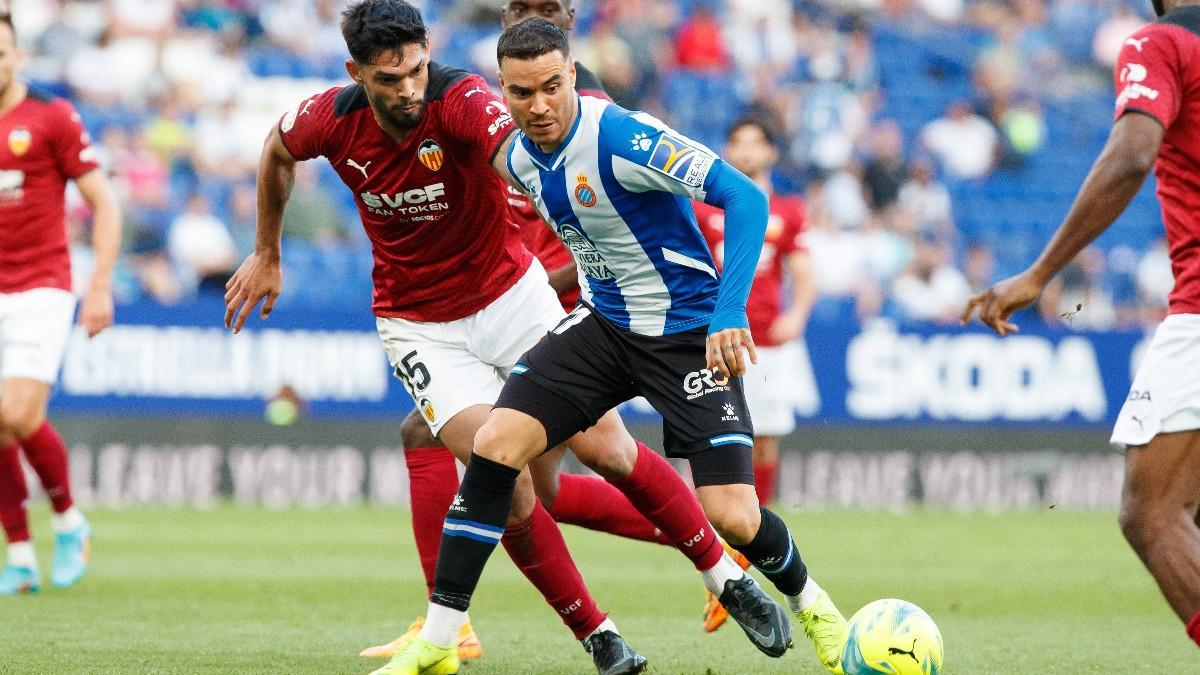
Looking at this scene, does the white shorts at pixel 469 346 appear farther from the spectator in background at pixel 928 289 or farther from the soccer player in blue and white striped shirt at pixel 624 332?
the spectator in background at pixel 928 289

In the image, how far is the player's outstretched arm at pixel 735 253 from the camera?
489 centimetres

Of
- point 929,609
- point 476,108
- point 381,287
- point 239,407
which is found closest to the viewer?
point 476,108

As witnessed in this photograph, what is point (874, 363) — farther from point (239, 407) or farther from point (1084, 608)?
point (1084, 608)

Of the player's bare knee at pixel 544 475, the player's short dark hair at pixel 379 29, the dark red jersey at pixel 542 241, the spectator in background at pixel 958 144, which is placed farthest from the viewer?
the spectator in background at pixel 958 144

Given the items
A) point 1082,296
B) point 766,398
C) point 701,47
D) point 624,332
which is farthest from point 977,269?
point 624,332

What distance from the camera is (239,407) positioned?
548 inches

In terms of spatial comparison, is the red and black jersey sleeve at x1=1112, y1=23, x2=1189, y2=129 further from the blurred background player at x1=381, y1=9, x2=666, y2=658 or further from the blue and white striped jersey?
the blurred background player at x1=381, y1=9, x2=666, y2=658

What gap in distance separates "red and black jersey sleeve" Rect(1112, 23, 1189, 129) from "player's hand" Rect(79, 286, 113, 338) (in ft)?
16.6

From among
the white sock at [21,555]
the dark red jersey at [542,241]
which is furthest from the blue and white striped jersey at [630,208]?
the white sock at [21,555]

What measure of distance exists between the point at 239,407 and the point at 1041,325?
711 cm

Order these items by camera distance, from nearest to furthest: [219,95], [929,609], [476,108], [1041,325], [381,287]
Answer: [476,108], [381,287], [929,609], [1041,325], [219,95]

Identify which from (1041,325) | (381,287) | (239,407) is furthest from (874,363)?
(381,287)

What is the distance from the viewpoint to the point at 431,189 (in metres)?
5.76

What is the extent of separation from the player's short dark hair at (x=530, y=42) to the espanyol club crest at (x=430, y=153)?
0.54 m
